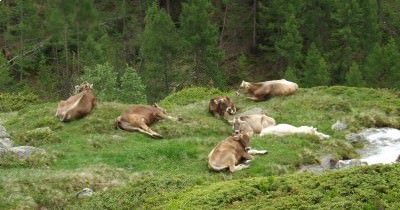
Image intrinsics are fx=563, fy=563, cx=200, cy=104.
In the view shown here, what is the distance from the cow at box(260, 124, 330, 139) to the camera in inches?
722

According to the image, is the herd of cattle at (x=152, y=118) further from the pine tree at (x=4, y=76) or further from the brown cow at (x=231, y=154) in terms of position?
the pine tree at (x=4, y=76)

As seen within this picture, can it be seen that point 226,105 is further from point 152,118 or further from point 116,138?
point 116,138

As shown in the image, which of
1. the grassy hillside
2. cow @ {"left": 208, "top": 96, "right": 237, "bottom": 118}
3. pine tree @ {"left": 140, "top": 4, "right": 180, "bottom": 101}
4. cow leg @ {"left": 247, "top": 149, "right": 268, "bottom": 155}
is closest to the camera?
the grassy hillside

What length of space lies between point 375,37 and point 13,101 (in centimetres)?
3512

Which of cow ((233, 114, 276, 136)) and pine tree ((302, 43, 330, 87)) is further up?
cow ((233, 114, 276, 136))

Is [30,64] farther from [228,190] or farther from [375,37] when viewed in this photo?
[228,190]

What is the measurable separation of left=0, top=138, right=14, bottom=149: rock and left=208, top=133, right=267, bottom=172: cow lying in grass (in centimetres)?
576

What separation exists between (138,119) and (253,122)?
162 inches

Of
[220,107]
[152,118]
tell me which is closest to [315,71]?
[220,107]

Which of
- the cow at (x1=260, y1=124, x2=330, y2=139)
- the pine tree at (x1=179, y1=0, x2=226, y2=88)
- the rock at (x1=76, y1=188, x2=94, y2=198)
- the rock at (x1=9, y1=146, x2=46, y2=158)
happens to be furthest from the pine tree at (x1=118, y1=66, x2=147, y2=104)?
the rock at (x1=76, y1=188, x2=94, y2=198)

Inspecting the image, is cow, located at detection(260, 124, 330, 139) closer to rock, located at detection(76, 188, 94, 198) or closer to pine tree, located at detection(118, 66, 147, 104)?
rock, located at detection(76, 188, 94, 198)

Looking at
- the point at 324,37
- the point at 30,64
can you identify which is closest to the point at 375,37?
the point at 324,37

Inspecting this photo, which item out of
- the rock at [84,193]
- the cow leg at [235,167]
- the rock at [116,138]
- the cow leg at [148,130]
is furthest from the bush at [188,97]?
the rock at [84,193]

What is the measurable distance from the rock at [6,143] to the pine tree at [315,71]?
36307 mm
